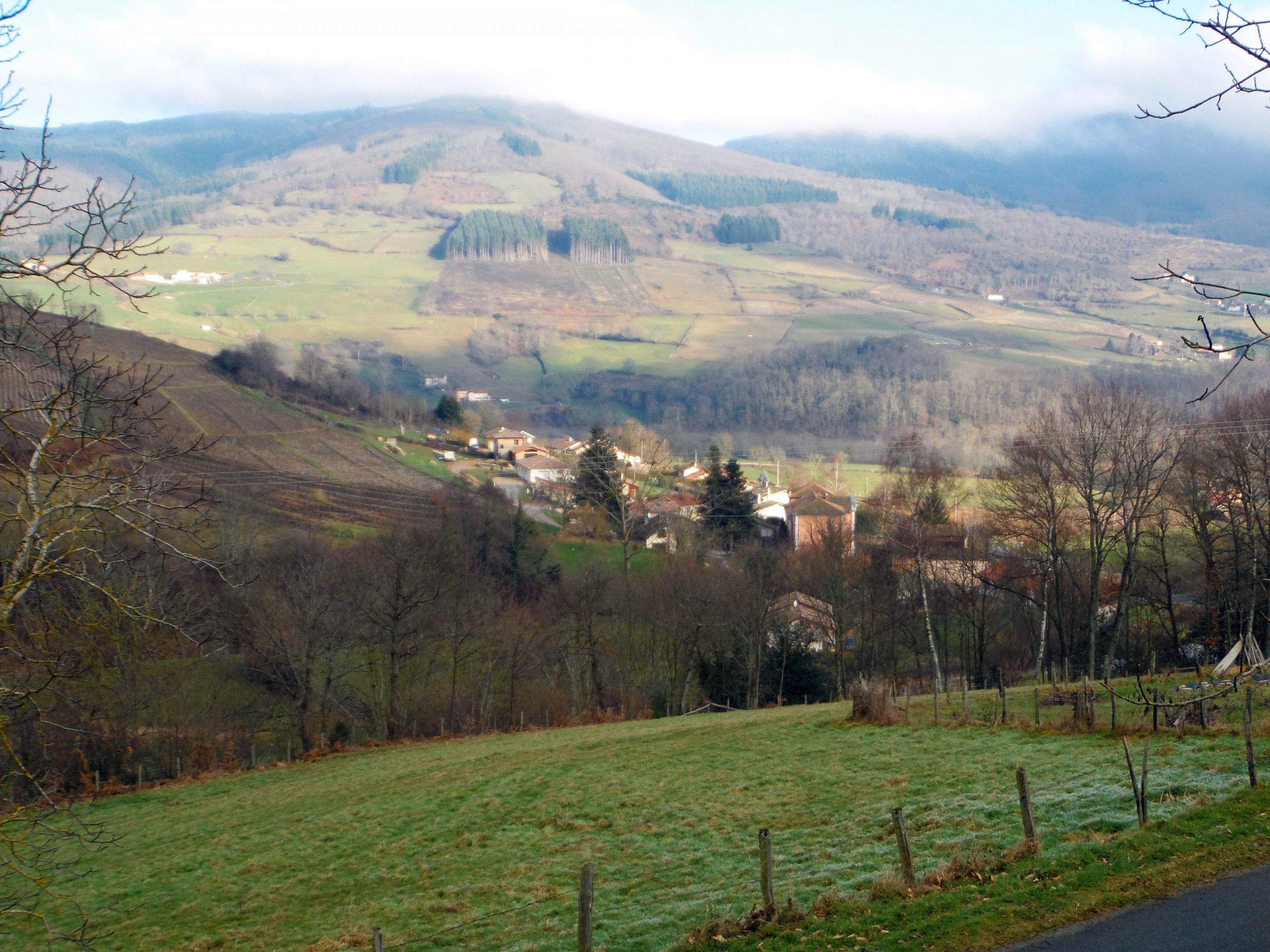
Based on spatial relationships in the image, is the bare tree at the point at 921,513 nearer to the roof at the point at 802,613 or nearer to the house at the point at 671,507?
the roof at the point at 802,613

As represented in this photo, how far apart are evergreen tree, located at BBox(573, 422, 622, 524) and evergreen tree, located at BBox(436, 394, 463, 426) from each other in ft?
99.7

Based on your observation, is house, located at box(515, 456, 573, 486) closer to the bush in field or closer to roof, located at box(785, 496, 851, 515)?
roof, located at box(785, 496, 851, 515)

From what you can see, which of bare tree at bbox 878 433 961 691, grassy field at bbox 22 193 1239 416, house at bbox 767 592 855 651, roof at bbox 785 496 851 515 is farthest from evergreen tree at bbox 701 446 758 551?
grassy field at bbox 22 193 1239 416

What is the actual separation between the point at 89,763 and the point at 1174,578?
46819 millimetres

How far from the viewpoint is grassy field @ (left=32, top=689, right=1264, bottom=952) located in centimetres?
1216

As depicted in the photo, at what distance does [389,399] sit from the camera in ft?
339

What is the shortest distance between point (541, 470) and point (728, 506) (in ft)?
78.4

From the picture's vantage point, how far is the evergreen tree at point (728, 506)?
65.9m

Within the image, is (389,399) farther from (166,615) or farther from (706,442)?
Result: (166,615)

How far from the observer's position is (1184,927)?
9.05 meters

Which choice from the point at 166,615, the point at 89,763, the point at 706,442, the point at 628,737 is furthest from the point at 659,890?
the point at 706,442

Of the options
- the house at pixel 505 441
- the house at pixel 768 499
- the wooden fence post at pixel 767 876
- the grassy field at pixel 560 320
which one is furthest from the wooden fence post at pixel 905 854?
the grassy field at pixel 560 320

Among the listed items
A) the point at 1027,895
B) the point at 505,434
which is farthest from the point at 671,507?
the point at 1027,895

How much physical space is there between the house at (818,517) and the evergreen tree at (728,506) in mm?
3445
